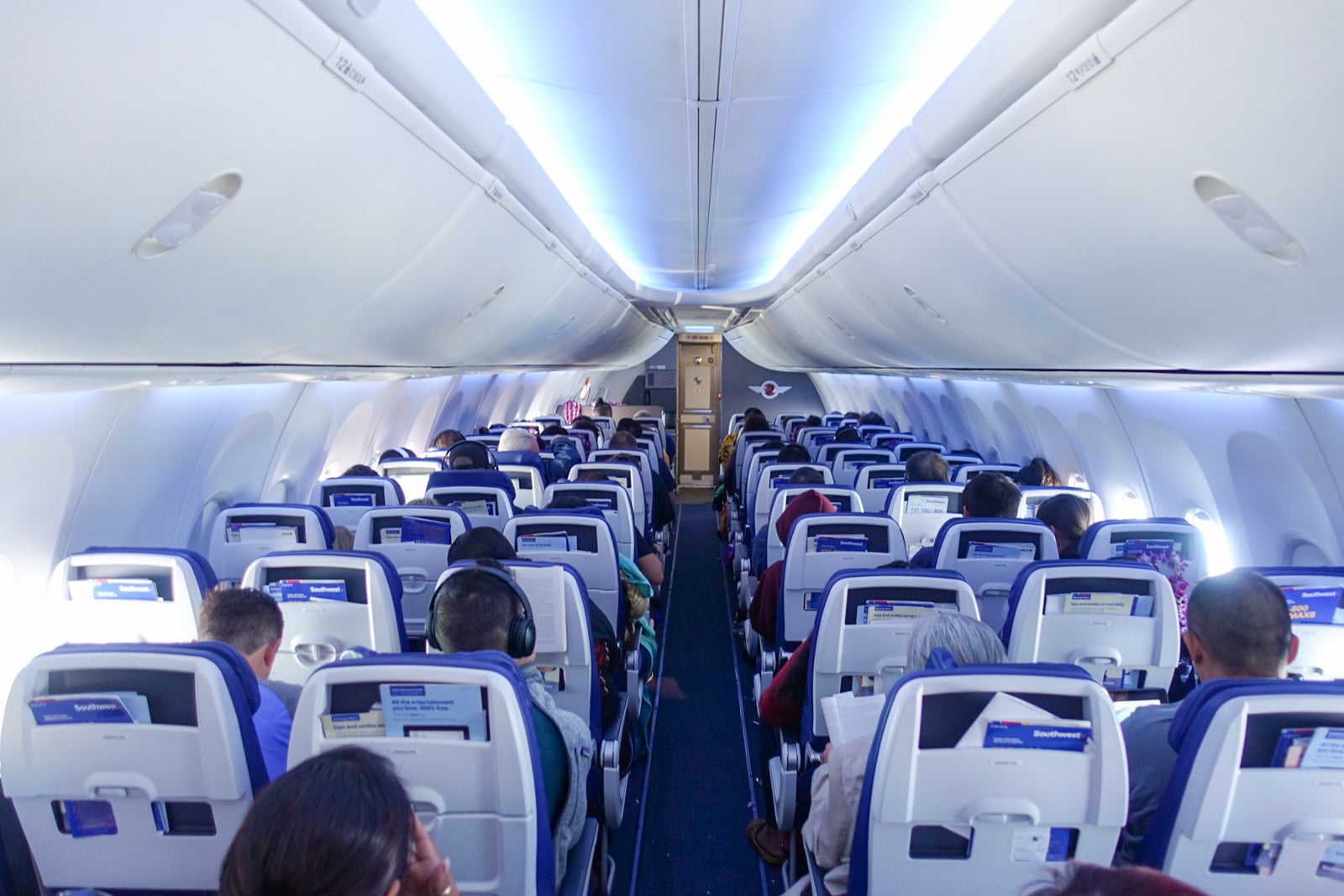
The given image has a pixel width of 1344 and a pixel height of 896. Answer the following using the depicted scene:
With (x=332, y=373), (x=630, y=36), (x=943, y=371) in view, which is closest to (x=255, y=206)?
(x=630, y=36)

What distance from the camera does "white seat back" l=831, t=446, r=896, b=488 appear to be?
9.02 meters

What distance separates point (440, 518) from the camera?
487 cm

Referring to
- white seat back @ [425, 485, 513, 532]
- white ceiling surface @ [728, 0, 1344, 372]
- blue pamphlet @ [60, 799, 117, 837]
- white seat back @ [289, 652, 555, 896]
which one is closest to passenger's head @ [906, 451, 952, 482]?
white ceiling surface @ [728, 0, 1344, 372]

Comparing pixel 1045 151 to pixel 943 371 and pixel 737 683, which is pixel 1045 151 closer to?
pixel 737 683

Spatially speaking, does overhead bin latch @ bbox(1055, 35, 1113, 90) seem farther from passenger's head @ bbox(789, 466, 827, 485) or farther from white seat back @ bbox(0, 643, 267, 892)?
passenger's head @ bbox(789, 466, 827, 485)

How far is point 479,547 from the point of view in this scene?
3.85 meters

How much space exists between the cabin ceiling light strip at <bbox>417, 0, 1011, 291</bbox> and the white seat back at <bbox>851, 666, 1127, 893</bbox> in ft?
7.31

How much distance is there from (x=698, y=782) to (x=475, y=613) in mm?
2694

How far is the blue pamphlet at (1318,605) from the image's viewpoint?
334cm

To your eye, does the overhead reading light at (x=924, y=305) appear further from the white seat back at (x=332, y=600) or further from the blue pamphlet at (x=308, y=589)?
the blue pamphlet at (x=308, y=589)

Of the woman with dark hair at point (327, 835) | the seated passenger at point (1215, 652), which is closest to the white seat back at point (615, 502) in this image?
the seated passenger at point (1215, 652)

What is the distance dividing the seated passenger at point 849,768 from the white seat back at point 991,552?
1705mm

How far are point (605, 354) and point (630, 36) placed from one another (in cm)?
1631

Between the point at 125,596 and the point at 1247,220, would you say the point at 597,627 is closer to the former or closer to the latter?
the point at 125,596
